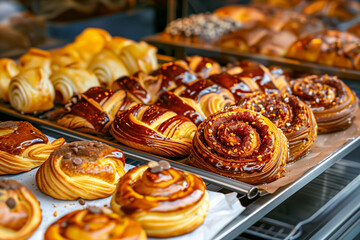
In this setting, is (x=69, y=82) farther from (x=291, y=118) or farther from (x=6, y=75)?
(x=291, y=118)

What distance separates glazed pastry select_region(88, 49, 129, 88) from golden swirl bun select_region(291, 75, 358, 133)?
119cm

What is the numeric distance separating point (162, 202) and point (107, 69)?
1848 millimetres

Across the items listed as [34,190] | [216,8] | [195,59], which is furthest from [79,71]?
[216,8]

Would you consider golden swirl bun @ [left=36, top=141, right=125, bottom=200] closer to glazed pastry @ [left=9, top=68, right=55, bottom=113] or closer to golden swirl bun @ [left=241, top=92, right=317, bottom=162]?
golden swirl bun @ [left=241, top=92, right=317, bottom=162]

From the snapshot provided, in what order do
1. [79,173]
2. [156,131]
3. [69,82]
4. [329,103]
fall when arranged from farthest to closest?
[69,82] → [329,103] → [156,131] → [79,173]

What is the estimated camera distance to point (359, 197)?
255cm

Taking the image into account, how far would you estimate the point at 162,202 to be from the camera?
1516mm

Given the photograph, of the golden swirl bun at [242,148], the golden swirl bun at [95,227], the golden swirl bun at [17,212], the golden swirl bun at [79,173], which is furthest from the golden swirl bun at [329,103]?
the golden swirl bun at [17,212]

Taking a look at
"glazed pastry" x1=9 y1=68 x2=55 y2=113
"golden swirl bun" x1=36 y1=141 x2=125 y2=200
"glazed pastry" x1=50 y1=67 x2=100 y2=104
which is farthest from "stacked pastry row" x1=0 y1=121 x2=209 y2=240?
"glazed pastry" x1=50 y1=67 x2=100 y2=104

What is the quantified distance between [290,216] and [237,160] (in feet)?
4.21

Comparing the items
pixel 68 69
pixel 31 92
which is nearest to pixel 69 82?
pixel 68 69

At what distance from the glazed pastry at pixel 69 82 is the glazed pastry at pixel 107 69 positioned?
234mm

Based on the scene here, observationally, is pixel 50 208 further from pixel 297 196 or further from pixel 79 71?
pixel 297 196

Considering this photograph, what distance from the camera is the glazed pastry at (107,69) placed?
321cm
